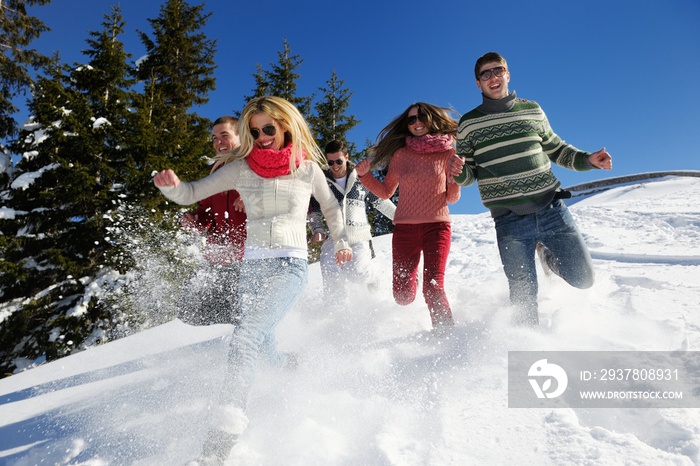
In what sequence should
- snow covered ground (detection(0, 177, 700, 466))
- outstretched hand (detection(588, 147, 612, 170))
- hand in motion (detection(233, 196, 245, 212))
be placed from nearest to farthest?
snow covered ground (detection(0, 177, 700, 466)) < outstretched hand (detection(588, 147, 612, 170)) < hand in motion (detection(233, 196, 245, 212))

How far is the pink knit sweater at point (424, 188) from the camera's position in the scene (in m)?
3.46

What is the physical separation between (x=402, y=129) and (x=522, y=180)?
132cm

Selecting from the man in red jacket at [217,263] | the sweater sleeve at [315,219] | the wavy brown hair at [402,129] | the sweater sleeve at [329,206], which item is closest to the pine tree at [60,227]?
the sweater sleeve at [315,219]

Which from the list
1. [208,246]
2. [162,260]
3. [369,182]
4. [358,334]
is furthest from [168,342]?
[162,260]

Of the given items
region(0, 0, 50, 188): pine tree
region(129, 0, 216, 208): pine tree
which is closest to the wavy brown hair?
region(129, 0, 216, 208): pine tree

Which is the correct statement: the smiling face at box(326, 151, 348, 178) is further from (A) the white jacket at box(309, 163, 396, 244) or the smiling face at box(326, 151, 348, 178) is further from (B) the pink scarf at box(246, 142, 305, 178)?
(B) the pink scarf at box(246, 142, 305, 178)

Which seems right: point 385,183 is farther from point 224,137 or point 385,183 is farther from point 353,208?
point 224,137

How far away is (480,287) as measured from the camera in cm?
431

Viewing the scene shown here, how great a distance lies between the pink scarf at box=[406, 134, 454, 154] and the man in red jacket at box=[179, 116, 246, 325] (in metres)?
1.56

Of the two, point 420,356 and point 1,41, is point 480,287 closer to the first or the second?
point 420,356

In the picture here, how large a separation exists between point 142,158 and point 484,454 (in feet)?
36.7

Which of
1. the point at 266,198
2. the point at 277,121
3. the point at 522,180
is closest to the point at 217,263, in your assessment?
the point at 266,198

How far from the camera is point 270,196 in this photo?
2.44 m

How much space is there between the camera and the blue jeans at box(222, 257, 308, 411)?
191 centimetres
